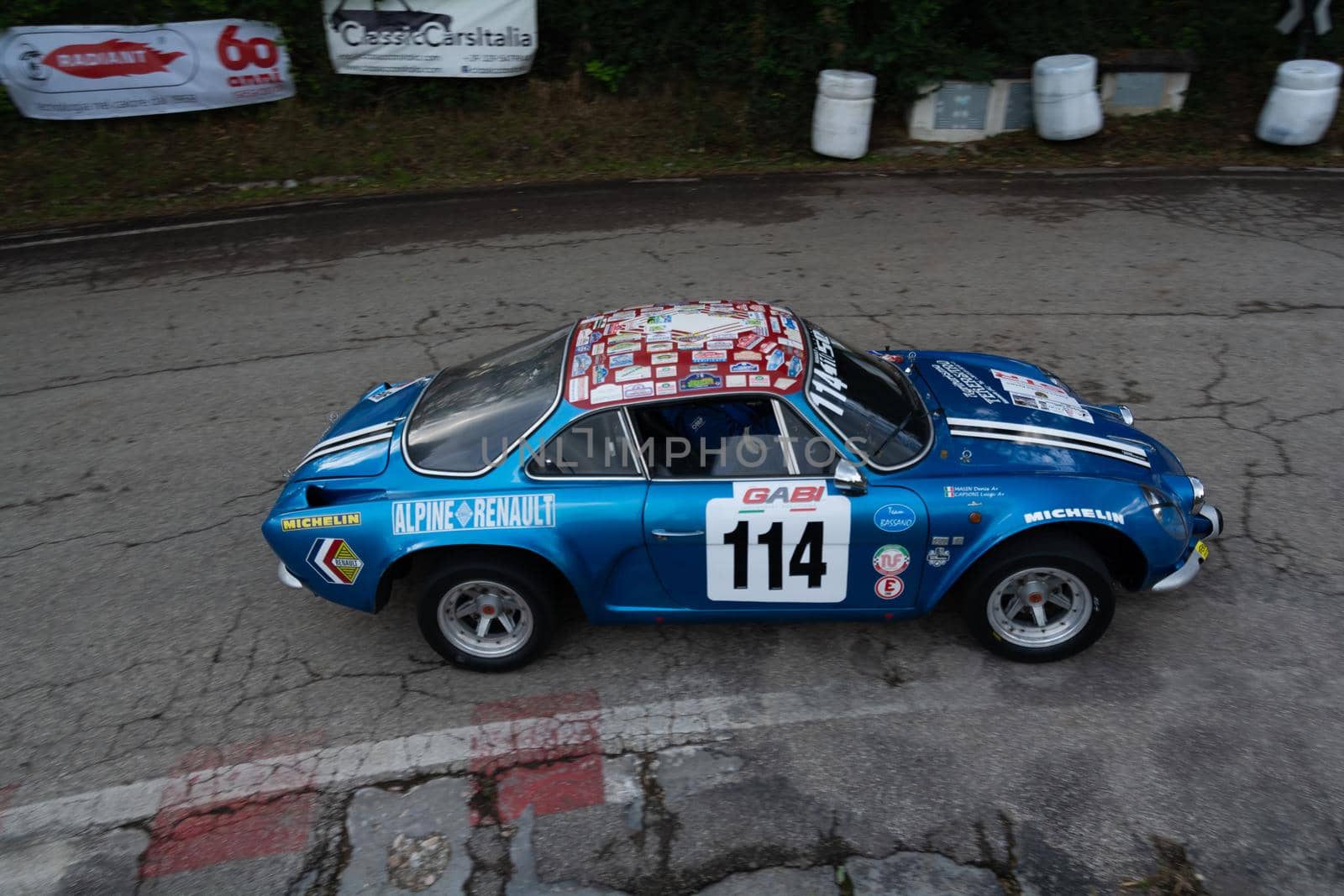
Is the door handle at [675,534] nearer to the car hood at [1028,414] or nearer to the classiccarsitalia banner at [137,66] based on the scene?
the car hood at [1028,414]

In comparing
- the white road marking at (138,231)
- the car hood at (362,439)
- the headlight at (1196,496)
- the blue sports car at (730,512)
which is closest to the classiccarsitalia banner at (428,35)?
the white road marking at (138,231)

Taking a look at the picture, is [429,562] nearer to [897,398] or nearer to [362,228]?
[897,398]

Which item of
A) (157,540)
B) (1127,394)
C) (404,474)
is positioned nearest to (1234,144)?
(1127,394)

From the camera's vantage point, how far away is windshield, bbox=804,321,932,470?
4.20 m

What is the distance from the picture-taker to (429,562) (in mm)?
4344

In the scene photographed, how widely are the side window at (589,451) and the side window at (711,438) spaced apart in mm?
84

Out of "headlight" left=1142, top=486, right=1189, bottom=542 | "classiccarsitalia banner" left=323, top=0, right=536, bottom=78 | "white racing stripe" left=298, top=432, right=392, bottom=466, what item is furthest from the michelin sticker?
"classiccarsitalia banner" left=323, top=0, right=536, bottom=78

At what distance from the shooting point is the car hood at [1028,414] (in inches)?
175

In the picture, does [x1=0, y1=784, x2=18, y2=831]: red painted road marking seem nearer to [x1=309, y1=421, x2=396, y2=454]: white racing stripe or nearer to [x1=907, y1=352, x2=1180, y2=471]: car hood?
[x1=309, y1=421, x2=396, y2=454]: white racing stripe

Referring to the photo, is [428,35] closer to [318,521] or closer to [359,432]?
[359,432]

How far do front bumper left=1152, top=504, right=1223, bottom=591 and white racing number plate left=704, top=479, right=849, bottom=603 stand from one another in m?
1.49

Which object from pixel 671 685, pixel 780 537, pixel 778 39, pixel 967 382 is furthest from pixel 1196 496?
pixel 778 39

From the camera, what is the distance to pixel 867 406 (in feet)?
14.4

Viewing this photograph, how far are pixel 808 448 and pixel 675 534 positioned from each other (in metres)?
0.69
